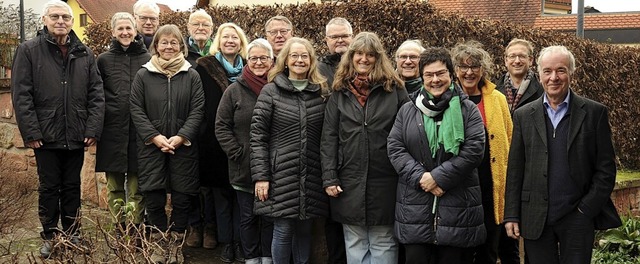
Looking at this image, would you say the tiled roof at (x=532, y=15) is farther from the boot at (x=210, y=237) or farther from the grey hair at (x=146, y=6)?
the boot at (x=210, y=237)

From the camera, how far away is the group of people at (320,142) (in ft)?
13.0

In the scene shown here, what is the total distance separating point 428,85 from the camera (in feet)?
14.0

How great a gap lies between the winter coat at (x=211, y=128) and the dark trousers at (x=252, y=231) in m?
0.38

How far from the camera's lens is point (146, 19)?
608 cm

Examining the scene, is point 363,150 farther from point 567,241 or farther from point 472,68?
point 567,241

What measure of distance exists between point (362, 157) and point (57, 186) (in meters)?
2.53

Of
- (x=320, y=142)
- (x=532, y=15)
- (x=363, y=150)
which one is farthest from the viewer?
(x=532, y=15)

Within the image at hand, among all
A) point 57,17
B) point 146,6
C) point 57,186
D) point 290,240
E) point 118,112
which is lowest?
point 290,240

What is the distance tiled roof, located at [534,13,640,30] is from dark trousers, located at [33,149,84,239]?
58.4 feet

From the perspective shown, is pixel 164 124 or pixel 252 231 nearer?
pixel 252 231

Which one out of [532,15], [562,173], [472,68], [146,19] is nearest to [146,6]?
[146,19]

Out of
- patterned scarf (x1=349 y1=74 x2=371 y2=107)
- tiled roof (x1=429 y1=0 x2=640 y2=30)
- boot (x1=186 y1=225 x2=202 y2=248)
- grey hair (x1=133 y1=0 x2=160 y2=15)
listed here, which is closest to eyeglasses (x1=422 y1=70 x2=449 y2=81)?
patterned scarf (x1=349 y1=74 x2=371 y2=107)

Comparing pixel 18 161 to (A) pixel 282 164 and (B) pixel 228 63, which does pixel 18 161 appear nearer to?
(B) pixel 228 63

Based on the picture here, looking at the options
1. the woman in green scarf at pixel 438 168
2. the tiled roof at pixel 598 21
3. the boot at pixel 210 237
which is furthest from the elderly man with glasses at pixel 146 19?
the tiled roof at pixel 598 21
